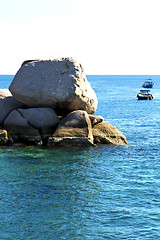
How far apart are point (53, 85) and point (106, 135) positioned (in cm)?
532

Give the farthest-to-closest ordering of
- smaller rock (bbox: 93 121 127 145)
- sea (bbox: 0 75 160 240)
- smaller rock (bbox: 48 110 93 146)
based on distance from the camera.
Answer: smaller rock (bbox: 93 121 127 145)
smaller rock (bbox: 48 110 93 146)
sea (bbox: 0 75 160 240)

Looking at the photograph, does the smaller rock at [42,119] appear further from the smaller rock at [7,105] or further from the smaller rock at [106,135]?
the smaller rock at [106,135]

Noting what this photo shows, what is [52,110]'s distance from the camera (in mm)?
26469

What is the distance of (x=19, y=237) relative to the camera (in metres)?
12.2

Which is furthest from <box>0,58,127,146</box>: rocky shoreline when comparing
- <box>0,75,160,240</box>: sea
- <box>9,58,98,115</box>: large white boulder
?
<box>0,75,160,240</box>: sea

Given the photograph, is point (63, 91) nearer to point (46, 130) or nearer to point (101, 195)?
point (46, 130)

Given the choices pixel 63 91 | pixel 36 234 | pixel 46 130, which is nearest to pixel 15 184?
pixel 36 234

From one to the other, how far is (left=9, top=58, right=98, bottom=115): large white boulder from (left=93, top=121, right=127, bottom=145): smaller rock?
2094mm

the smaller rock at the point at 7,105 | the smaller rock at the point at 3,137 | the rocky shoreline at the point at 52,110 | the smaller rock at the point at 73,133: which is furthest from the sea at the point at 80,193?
the smaller rock at the point at 7,105

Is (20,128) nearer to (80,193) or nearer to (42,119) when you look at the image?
(42,119)

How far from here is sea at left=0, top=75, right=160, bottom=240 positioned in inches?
504

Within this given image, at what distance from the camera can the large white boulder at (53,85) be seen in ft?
86.1

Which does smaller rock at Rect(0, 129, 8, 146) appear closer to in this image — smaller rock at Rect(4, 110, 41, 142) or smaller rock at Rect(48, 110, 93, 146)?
smaller rock at Rect(4, 110, 41, 142)

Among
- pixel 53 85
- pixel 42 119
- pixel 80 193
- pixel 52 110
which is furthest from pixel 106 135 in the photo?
pixel 80 193
